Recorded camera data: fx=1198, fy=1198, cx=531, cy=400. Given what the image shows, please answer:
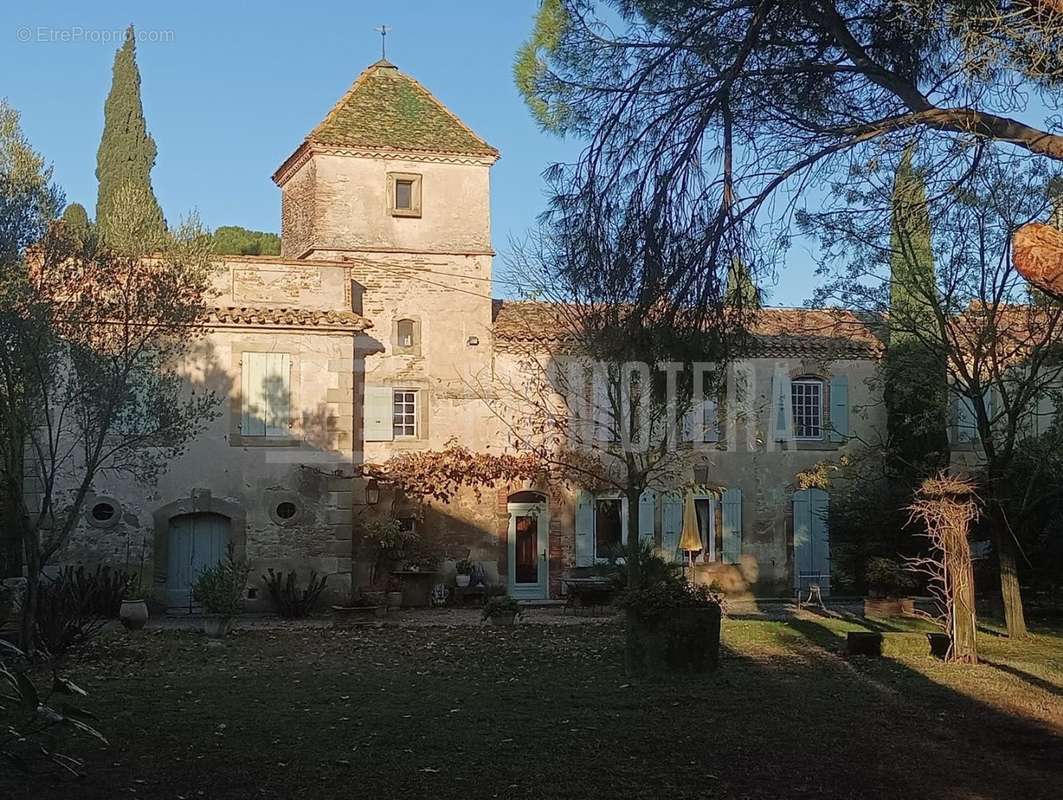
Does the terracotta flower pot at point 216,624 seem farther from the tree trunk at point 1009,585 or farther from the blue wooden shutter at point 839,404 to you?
the blue wooden shutter at point 839,404

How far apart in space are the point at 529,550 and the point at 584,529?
3.65ft

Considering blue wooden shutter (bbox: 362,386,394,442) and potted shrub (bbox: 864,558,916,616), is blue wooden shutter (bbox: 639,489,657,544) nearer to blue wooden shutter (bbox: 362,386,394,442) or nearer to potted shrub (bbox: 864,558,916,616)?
potted shrub (bbox: 864,558,916,616)

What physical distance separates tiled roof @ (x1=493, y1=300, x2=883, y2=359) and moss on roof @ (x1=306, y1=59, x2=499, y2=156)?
3216 mm

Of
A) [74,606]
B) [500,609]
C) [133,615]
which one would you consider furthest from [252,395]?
[74,606]

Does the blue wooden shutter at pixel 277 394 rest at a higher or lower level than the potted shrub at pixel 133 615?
higher

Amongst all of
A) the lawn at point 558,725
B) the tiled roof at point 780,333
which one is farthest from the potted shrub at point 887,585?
the lawn at point 558,725

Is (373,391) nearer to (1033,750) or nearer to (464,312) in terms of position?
(464,312)

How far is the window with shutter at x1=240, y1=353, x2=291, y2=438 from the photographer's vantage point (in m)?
19.4

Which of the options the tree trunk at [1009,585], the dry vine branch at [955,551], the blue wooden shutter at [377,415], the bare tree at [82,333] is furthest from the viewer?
the blue wooden shutter at [377,415]

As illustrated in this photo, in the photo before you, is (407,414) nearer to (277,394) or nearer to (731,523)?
(277,394)

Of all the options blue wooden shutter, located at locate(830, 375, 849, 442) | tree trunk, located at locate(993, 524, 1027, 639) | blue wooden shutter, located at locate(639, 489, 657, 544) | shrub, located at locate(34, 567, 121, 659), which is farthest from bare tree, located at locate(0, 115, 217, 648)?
blue wooden shutter, located at locate(830, 375, 849, 442)

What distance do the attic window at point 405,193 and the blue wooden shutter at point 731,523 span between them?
8.22 metres

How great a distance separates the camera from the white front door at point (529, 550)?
22.5m

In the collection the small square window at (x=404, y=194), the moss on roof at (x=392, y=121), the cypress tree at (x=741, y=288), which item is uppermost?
the moss on roof at (x=392, y=121)
